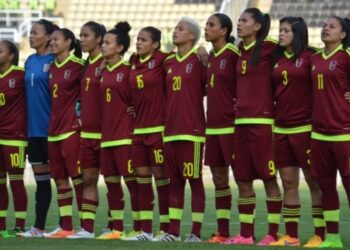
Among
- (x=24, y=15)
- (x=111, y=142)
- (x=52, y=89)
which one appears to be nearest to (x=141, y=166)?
(x=111, y=142)

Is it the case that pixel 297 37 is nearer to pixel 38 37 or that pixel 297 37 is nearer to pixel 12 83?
pixel 38 37

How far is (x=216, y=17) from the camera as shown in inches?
428

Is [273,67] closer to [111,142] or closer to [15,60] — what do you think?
[111,142]

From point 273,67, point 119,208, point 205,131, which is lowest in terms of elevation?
point 119,208

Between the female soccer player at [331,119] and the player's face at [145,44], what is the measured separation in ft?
5.98

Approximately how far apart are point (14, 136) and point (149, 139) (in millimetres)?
1658

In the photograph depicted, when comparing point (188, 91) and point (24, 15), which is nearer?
point (188, 91)

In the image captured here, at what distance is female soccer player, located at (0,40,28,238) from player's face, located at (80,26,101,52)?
2.84 ft

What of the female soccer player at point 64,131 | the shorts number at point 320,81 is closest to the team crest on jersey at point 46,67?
the female soccer player at point 64,131

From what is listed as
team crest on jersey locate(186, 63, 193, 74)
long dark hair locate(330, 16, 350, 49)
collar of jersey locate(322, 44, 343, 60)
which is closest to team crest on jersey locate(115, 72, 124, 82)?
team crest on jersey locate(186, 63, 193, 74)

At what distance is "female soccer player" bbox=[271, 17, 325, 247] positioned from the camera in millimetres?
10219

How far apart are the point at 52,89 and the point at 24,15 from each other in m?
18.6

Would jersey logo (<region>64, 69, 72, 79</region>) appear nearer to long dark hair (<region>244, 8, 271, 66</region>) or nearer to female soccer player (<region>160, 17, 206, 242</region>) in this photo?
female soccer player (<region>160, 17, 206, 242</region>)

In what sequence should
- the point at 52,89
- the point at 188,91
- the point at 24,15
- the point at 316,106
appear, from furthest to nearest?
the point at 24,15 → the point at 52,89 → the point at 188,91 → the point at 316,106
